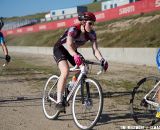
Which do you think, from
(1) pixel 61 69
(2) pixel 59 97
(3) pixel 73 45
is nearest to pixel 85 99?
(2) pixel 59 97

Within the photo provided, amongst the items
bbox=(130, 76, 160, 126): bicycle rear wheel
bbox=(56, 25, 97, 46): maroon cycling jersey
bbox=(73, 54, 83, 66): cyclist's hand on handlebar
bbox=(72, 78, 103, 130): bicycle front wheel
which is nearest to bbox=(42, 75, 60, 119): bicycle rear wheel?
bbox=(72, 78, 103, 130): bicycle front wheel

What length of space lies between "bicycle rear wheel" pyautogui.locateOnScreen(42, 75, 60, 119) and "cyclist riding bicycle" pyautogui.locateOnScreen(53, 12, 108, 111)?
481 mm

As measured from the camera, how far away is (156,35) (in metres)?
29.0

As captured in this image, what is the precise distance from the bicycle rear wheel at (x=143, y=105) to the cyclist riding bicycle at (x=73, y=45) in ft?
2.50

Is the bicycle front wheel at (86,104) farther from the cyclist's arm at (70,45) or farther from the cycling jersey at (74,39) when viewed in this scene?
the cycling jersey at (74,39)

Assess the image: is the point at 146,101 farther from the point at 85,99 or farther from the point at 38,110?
the point at 38,110

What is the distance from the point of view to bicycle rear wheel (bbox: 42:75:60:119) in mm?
8375

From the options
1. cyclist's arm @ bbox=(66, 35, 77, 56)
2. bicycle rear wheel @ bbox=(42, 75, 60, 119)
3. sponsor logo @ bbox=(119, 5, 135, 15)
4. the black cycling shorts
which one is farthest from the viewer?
sponsor logo @ bbox=(119, 5, 135, 15)

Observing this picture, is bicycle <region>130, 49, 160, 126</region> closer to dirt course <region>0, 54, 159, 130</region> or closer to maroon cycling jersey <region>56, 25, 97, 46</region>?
dirt course <region>0, 54, 159, 130</region>

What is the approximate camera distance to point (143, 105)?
7230 mm

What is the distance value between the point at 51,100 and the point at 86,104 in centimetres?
129

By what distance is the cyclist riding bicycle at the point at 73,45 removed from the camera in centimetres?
746

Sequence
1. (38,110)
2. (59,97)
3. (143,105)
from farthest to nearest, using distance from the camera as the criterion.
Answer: (38,110)
(59,97)
(143,105)

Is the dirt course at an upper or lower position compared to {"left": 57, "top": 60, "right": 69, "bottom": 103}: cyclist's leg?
lower
